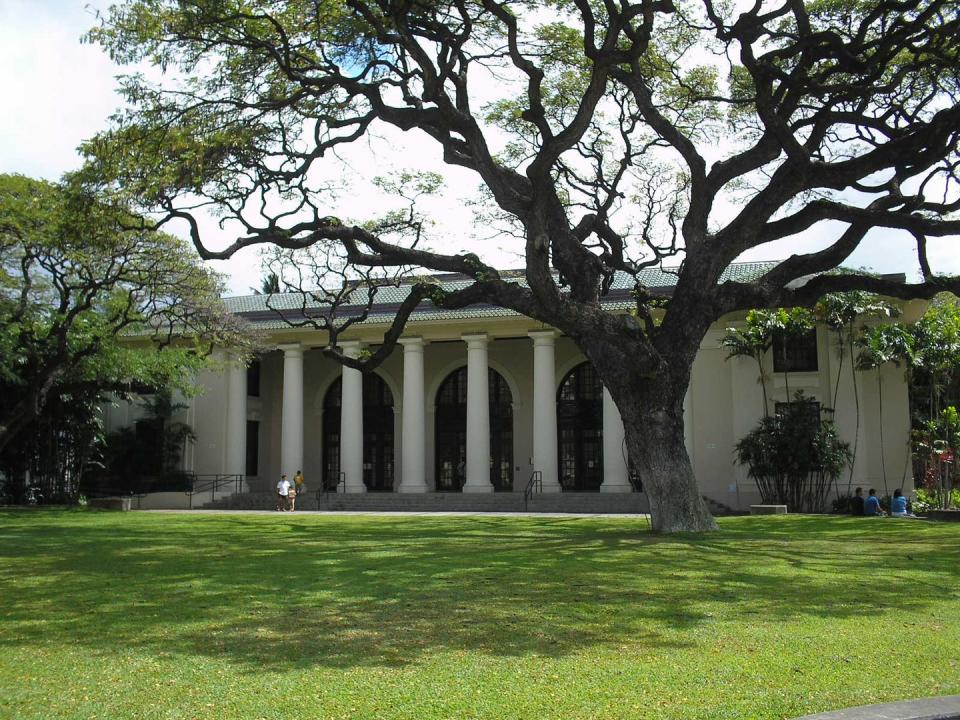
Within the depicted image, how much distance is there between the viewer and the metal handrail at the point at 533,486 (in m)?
31.9

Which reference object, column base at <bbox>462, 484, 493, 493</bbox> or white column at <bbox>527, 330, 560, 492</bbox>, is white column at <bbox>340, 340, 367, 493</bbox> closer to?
column base at <bbox>462, 484, 493, 493</bbox>

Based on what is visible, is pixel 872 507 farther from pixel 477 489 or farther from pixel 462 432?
pixel 462 432

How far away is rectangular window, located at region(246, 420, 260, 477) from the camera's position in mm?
41312

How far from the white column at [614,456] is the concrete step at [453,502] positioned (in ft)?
4.48

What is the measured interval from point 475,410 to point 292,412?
304 inches

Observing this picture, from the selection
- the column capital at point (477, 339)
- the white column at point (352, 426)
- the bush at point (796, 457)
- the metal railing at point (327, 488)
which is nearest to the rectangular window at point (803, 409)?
the bush at point (796, 457)

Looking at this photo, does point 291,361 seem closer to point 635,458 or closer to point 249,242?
point 249,242

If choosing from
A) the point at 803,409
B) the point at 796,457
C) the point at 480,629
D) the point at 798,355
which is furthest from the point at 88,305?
the point at 798,355

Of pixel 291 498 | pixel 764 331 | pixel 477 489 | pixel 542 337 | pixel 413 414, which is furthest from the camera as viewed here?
pixel 413 414

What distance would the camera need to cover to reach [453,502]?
33219 mm

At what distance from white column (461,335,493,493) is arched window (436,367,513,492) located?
3.61 meters

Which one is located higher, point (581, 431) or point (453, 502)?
point (581, 431)

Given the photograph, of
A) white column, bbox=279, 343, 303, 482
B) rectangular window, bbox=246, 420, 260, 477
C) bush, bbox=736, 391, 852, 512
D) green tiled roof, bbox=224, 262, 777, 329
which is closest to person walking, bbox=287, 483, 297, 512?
white column, bbox=279, 343, 303, 482

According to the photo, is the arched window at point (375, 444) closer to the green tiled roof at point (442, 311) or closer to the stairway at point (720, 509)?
the green tiled roof at point (442, 311)
